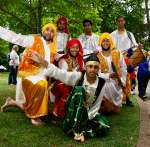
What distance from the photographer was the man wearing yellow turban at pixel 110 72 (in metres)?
11.0

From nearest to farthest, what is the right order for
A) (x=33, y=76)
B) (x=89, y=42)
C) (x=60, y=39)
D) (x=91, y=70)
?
1. (x=91, y=70)
2. (x=33, y=76)
3. (x=60, y=39)
4. (x=89, y=42)

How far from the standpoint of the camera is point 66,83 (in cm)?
899

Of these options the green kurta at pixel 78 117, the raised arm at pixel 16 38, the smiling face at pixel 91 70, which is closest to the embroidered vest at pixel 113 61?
the raised arm at pixel 16 38

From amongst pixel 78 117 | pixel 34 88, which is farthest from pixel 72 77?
pixel 34 88

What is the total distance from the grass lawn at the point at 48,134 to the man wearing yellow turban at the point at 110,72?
0.62 m

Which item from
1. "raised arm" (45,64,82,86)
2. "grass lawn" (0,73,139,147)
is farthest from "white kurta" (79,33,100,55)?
"raised arm" (45,64,82,86)

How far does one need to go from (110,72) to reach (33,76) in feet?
7.23

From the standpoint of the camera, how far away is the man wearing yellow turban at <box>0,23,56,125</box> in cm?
936

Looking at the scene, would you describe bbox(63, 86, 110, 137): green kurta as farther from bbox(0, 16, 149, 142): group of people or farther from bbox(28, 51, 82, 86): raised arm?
bbox(28, 51, 82, 86): raised arm

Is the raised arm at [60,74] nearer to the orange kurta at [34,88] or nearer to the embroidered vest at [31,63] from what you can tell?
the orange kurta at [34,88]

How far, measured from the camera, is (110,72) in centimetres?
1125

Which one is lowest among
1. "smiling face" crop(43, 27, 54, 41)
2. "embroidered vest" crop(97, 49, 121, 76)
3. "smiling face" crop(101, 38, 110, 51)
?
"embroidered vest" crop(97, 49, 121, 76)

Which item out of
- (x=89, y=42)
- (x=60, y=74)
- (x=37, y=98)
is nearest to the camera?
(x=60, y=74)

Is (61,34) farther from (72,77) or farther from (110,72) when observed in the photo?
(72,77)
